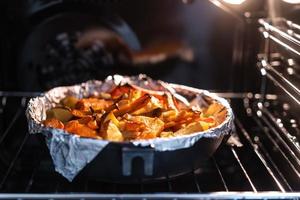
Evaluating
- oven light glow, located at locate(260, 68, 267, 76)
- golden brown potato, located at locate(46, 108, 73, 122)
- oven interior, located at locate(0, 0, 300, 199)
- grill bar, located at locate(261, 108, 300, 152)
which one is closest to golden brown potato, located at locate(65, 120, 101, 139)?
golden brown potato, located at locate(46, 108, 73, 122)

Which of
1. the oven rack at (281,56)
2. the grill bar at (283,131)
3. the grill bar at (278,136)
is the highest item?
the oven rack at (281,56)

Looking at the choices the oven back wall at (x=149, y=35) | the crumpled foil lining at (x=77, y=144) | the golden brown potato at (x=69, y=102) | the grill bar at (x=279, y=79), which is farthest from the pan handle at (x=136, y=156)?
the oven back wall at (x=149, y=35)

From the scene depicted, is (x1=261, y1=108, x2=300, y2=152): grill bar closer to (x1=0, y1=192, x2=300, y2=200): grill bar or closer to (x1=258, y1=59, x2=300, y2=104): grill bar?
(x1=258, y1=59, x2=300, y2=104): grill bar

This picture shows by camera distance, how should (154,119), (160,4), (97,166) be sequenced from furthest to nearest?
(160,4), (154,119), (97,166)

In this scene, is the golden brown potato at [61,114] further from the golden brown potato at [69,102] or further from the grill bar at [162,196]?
the grill bar at [162,196]

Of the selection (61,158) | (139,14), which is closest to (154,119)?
(61,158)

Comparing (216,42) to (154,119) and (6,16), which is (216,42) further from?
(6,16)
